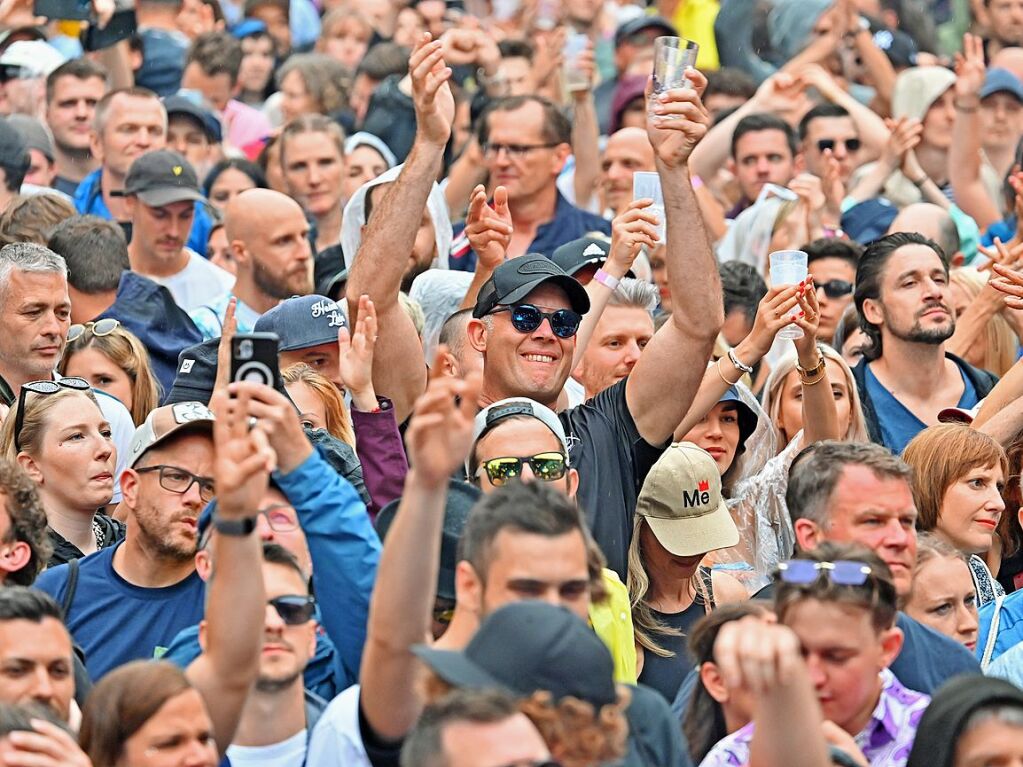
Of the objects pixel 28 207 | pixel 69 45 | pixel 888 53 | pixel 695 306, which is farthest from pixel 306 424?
pixel 888 53

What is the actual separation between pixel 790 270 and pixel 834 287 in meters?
2.29

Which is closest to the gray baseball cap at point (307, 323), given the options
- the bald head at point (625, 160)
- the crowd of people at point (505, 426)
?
the crowd of people at point (505, 426)

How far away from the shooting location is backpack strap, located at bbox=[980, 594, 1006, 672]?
605cm

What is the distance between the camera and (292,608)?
16.1ft

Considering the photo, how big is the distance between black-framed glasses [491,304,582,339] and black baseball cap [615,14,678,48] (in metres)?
7.51

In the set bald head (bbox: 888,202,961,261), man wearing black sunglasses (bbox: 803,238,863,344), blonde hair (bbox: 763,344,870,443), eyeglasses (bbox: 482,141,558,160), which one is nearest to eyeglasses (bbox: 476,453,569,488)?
blonde hair (bbox: 763,344,870,443)

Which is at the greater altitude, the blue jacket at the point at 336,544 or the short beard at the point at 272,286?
the blue jacket at the point at 336,544

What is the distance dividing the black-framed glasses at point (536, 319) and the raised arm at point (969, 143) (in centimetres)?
509

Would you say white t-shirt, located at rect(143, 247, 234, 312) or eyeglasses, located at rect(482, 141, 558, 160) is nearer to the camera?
white t-shirt, located at rect(143, 247, 234, 312)

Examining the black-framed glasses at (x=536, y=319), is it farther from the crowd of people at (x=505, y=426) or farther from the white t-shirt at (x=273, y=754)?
the white t-shirt at (x=273, y=754)

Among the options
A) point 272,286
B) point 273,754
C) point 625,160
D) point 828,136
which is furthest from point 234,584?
point 828,136

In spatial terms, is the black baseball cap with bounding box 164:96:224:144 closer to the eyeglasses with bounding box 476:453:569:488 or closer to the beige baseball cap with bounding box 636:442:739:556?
the beige baseball cap with bounding box 636:442:739:556

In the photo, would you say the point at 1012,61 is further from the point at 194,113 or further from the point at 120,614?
the point at 120,614

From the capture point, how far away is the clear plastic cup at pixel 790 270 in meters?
7.02
